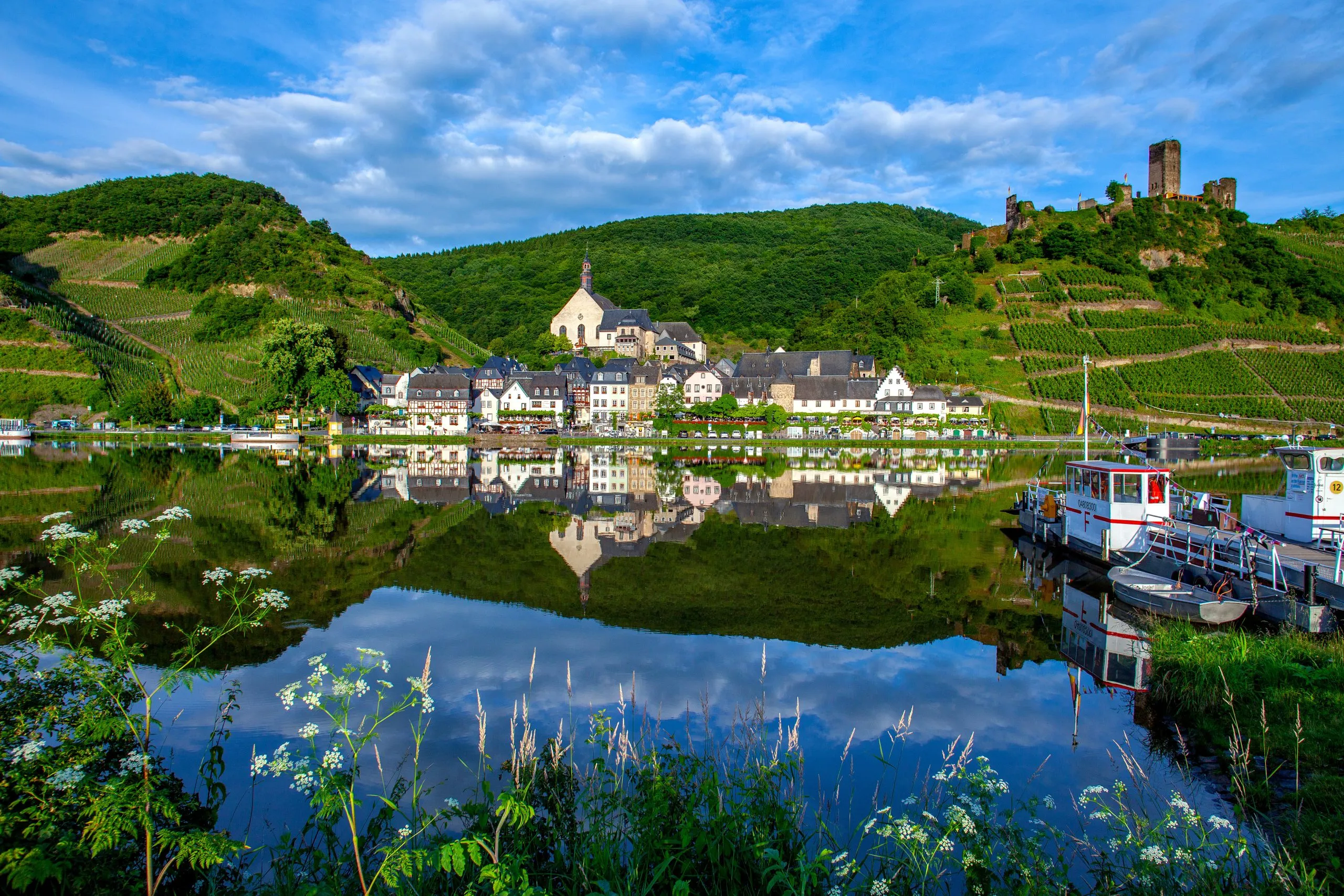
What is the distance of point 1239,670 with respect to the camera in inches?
405

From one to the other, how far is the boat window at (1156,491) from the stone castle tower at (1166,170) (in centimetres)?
12175

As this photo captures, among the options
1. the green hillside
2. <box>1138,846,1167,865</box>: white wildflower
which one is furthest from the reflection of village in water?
the green hillside

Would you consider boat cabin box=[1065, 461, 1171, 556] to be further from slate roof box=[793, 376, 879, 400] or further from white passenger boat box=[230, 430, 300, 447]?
slate roof box=[793, 376, 879, 400]

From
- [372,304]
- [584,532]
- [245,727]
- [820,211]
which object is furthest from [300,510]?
[820,211]

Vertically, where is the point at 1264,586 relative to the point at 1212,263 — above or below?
below

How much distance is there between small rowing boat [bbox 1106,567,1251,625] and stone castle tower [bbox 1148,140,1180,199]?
128061mm

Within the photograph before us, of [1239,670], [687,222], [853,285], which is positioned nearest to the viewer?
[1239,670]

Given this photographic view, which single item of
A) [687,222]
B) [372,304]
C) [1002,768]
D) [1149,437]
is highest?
[687,222]

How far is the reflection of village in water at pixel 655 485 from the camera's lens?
24656 millimetres

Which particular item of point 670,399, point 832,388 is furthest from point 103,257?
point 832,388

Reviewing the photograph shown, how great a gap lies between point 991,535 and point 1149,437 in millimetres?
31290

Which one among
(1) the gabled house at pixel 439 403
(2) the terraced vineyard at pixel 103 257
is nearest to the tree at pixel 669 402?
(1) the gabled house at pixel 439 403

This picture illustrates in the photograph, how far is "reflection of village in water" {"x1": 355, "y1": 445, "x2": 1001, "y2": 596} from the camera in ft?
80.9

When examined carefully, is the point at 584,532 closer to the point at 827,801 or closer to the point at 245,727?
the point at 245,727
